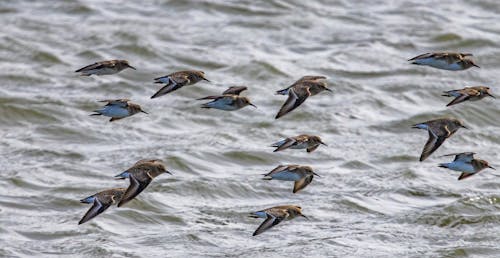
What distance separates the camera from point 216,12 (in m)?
23.2

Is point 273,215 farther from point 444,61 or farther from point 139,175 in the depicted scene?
point 444,61

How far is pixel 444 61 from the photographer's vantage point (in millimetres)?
12344

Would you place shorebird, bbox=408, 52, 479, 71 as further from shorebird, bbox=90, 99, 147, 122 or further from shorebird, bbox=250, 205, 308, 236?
shorebird, bbox=90, 99, 147, 122

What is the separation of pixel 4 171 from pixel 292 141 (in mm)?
5006

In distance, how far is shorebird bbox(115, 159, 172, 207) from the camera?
1088cm

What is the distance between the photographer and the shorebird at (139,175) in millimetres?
10883

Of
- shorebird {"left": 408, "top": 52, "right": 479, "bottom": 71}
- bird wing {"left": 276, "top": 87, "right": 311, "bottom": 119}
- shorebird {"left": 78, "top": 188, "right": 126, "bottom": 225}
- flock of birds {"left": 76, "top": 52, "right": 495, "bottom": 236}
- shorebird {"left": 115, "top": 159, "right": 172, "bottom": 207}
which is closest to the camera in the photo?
shorebird {"left": 115, "top": 159, "right": 172, "bottom": 207}

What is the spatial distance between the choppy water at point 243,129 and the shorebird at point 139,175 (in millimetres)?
2116

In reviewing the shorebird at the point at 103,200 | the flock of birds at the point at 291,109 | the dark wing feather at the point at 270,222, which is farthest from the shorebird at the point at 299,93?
the shorebird at the point at 103,200

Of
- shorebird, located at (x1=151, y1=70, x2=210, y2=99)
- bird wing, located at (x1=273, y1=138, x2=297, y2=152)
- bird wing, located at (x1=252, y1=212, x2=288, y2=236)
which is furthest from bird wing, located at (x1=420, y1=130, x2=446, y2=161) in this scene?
shorebird, located at (x1=151, y1=70, x2=210, y2=99)

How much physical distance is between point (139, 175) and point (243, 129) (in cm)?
682

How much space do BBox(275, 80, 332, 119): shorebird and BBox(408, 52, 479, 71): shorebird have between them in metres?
0.91

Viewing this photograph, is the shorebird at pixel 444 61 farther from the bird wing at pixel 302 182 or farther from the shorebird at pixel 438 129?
the bird wing at pixel 302 182

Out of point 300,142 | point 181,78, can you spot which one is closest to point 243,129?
point 300,142
